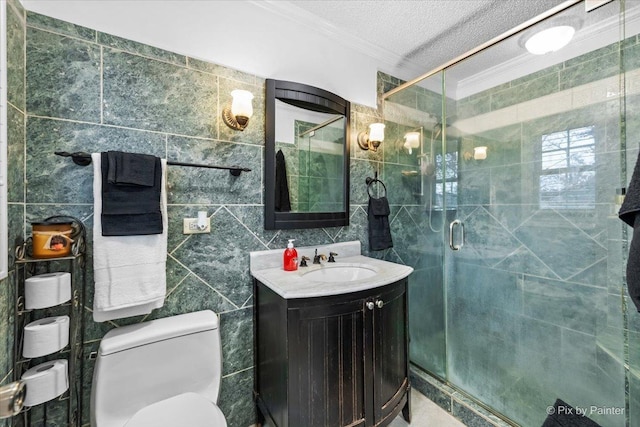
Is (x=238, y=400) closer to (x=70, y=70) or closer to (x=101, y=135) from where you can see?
(x=101, y=135)

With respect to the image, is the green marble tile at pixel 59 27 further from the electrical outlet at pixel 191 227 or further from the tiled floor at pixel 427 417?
the tiled floor at pixel 427 417

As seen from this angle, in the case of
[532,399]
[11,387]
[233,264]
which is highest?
[233,264]

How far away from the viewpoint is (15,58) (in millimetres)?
922

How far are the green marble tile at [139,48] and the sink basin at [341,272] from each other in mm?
1344

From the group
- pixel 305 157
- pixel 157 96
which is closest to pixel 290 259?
pixel 305 157

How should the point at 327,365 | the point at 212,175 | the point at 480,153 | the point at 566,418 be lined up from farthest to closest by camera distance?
the point at 480,153, the point at 212,175, the point at 566,418, the point at 327,365

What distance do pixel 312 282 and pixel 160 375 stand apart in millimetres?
745

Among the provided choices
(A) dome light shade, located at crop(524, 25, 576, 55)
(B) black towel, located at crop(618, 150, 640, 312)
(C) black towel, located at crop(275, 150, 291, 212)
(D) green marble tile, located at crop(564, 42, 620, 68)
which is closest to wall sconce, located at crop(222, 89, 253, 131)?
(C) black towel, located at crop(275, 150, 291, 212)

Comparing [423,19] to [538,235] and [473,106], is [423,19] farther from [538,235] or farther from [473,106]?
[538,235]

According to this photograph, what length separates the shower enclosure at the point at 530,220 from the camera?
130 cm

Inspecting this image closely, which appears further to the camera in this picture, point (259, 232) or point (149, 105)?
point (259, 232)

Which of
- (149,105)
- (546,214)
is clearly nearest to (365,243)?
(546,214)

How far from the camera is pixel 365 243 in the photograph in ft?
6.59

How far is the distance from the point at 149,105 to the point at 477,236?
7.02ft
